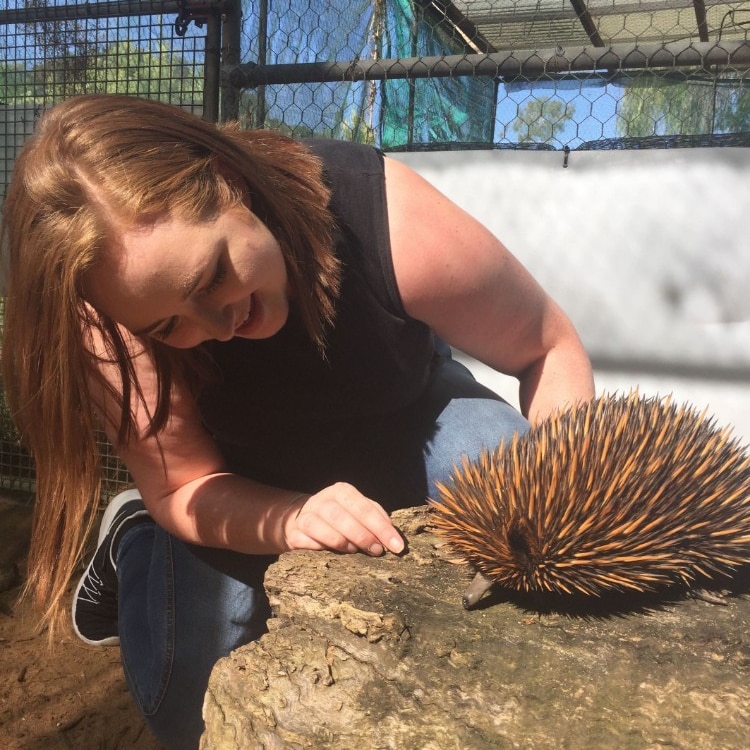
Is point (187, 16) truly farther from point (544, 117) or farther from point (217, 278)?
point (217, 278)

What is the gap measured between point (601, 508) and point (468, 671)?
0.30 meters

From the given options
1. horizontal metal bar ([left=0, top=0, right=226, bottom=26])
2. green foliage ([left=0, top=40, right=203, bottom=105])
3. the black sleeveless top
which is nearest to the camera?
the black sleeveless top

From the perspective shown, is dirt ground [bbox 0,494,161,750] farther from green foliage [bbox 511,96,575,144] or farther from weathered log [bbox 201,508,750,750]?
green foliage [bbox 511,96,575,144]

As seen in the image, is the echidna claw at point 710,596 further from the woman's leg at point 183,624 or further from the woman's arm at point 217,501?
the woman's leg at point 183,624

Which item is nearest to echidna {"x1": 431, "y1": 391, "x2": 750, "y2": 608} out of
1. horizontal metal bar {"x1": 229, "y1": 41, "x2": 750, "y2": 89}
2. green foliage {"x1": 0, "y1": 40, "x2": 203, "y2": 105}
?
horizontal metal bar {"x1": 229, "y1": 41, "x2": 750, "y2": 89}

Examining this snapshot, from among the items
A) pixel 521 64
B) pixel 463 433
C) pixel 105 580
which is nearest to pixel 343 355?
pixel 463 433

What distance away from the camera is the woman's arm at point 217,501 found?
900mm

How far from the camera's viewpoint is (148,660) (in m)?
1.24

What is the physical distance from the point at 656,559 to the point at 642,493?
93mm

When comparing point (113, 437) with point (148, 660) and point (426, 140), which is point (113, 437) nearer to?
point (148, 660)

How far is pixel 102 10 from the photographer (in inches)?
81.0

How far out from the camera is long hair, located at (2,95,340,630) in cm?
Result: 77

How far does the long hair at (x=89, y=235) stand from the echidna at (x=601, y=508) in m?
0.33

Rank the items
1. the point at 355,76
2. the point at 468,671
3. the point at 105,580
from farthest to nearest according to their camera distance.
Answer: the point at 355,76 → the point at 105,580 → the point at 468,671
